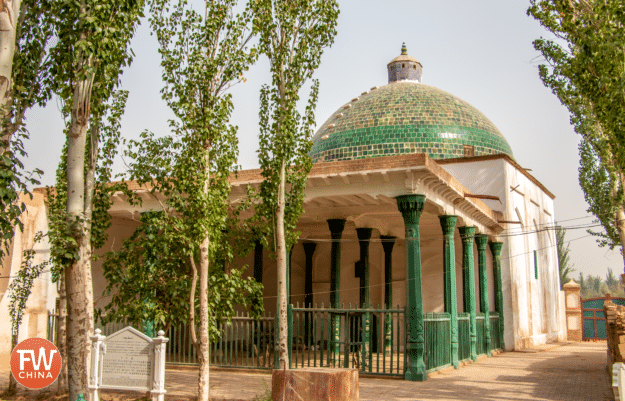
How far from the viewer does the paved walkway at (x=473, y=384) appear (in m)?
8.94

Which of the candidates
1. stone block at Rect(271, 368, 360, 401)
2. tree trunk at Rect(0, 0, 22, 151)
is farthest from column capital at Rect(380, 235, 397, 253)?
tree trunk at Rect(0, 0, 22, 151)

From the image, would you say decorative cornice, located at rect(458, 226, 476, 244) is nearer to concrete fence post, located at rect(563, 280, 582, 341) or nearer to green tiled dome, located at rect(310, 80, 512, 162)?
green tiled dome, located at rect(310, 80, 512, 162)

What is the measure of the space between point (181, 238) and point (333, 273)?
24.3 feet

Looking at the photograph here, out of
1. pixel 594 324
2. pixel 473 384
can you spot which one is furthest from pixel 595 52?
pixel 594 324

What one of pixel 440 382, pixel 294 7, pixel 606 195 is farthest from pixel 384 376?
pixel 606 195

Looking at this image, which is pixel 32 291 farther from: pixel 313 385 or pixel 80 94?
pixel 313 385

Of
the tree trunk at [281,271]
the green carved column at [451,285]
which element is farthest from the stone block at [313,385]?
the green carved column at [451,285]

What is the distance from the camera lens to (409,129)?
19625 mm

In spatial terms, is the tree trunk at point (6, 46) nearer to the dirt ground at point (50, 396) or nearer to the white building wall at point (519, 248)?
the dirt ground at point (50, 396)

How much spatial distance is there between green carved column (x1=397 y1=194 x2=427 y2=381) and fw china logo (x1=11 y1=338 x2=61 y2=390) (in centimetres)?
650

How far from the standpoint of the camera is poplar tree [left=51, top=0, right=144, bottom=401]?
6.64 meters

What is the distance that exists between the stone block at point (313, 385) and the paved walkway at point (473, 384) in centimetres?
132

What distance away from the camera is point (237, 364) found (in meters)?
12.5

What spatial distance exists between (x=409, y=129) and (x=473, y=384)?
10.8m
